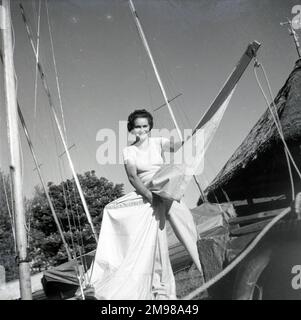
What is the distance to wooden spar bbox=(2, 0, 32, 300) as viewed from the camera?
78.6 inches

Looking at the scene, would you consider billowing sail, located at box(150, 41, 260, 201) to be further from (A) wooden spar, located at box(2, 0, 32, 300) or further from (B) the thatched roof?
(B) the thatched roof

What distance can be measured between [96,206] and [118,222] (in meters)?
20.3

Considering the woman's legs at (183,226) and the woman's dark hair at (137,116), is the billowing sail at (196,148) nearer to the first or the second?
the woman's legs at (183,226)

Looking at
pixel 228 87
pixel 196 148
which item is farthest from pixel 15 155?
pixel 228 87

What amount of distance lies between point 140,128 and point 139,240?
886 mm

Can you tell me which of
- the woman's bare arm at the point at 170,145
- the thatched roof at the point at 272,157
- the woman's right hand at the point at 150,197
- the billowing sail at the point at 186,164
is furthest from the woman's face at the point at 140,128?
the thatched roof at the point at 272,157

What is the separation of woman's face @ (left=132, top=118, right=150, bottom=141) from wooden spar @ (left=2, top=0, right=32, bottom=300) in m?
0.88

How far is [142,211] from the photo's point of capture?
7.34 ft

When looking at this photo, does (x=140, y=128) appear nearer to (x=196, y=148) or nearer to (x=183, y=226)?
(x=196, y=148)

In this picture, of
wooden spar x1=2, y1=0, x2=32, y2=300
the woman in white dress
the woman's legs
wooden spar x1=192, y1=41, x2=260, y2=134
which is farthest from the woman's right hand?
wooden spar x1=2, y1=0, x2=32, y2=300

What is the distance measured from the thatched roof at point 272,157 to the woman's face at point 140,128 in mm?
2410

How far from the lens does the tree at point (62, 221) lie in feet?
65.1
